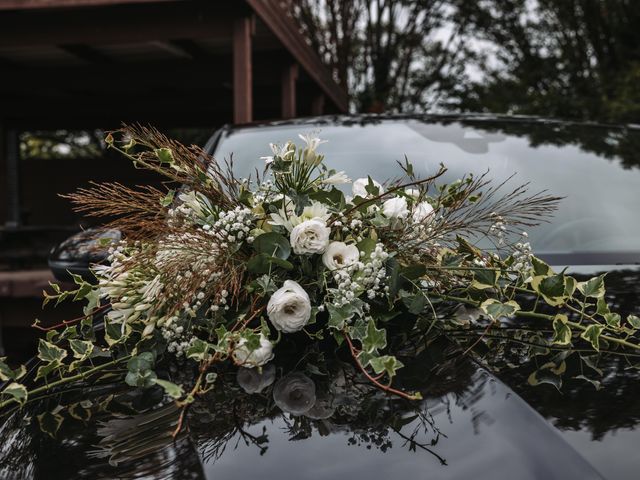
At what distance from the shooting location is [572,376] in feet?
4.11

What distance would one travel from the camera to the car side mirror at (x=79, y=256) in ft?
6.64

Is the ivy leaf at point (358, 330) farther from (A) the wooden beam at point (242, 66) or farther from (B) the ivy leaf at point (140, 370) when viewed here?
(A) the wooden beam at point (242, 66)

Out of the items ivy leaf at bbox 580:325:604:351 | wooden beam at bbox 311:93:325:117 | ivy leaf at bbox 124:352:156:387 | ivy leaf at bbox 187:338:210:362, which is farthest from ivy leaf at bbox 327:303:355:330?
wooden beam at bbox 311:93:325:117

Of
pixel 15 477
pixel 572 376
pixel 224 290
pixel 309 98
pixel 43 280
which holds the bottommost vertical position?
pixel 43 280

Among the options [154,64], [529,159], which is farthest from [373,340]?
[154,64]

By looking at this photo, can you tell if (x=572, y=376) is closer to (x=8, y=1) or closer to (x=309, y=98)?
(x=8, y=1)

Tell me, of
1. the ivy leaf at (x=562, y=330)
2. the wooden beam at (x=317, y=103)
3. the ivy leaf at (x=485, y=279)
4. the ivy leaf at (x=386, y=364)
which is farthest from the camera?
the wooden beam at (x=317, y=103)

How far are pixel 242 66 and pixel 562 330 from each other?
15.1 ft

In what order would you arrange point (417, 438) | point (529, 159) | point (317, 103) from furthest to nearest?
point (317, 103)
point (529, 159)
point (417, 438)

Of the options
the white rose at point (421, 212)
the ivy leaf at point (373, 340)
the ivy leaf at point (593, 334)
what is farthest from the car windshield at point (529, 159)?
the ivy leaf at point (373, 340)

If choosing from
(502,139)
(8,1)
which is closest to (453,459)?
(502,139)

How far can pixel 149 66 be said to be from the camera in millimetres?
8164

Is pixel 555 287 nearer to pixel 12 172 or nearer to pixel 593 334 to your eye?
pixel 593 334

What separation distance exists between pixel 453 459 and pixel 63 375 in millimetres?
885
